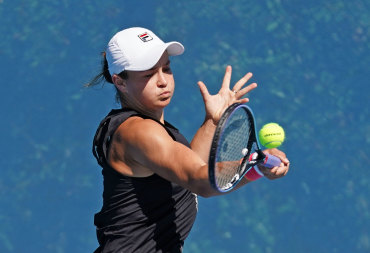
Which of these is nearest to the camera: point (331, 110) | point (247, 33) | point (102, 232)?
point (102, 232)

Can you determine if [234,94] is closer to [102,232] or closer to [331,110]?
[102,232]

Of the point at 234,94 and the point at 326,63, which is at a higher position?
the point at 234,94

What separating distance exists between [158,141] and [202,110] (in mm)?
2885

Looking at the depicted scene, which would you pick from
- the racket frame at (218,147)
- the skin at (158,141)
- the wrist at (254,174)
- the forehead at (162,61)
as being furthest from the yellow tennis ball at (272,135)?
the forehead at (162,61)

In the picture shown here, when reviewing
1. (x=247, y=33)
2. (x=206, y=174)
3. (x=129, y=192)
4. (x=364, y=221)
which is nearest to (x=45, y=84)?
(x=247, y=33)

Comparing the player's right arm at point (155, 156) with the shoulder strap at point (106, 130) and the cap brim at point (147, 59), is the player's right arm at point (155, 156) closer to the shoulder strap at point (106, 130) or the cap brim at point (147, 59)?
the shoulder strap at point (106, 130)

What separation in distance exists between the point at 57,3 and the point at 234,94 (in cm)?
343

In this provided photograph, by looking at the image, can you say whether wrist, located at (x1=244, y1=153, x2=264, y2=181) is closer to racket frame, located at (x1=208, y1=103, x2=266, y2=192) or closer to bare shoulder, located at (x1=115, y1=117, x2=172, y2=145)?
racket frame, located at (x1=208, y1=103, x2=266, y2=192)

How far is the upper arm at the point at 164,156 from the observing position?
174 centimetres

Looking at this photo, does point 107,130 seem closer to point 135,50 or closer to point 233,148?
point 135,50

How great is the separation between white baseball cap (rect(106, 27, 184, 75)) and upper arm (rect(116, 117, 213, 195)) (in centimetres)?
25

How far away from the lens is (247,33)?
16.7ft

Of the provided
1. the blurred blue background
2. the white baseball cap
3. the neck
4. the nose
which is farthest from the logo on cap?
the blurred blue background

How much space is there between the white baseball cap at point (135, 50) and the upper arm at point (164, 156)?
0.83 feet
